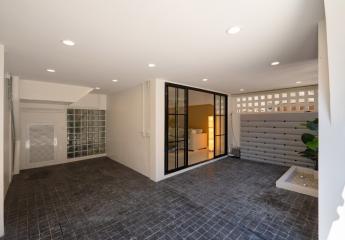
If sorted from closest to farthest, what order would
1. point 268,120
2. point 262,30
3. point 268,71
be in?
point 262,30, point 268,71, point 268,120

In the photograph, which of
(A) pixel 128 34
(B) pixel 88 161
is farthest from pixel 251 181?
(B) pixel 88 161

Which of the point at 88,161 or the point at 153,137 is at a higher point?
the point at 153,137

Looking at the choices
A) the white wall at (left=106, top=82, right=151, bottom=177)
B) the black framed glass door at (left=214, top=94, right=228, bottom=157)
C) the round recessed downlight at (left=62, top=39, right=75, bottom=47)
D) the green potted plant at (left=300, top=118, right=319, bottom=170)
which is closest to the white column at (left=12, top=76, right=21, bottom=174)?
the white wall at (left=106, top=82, right=151, bottom=177)

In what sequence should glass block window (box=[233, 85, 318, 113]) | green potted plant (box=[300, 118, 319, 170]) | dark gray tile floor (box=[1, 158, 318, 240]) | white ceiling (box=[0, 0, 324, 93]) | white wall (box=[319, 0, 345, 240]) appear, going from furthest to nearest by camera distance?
glass block window (box=[233, 85, 318, 113]), green potted plant (box=[300, 118, 319, 170]), dark gray tile floor (box=[1, 158, 318, 240]), white ceiling (box=[0, 0, 324, 93]), white wall (box=[319, 0, 345, 240])

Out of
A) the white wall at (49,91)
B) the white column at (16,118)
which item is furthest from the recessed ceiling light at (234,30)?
the white column at (16,118)

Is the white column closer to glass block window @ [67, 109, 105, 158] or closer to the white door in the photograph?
the white door

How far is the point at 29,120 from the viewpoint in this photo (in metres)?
4.70

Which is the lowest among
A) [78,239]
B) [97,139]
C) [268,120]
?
[78,239]

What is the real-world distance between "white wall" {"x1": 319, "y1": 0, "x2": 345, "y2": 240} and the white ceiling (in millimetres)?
261

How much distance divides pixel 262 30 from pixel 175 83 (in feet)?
8.92

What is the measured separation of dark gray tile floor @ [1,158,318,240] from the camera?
82.6 inches

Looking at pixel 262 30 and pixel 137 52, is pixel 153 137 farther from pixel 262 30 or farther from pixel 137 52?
pixel 262 30

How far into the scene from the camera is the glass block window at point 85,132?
18.2ft

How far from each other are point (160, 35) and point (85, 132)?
5322 mm
